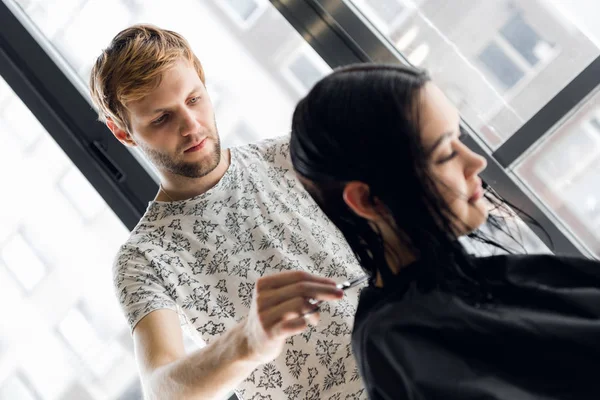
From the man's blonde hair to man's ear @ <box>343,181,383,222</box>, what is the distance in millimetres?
727

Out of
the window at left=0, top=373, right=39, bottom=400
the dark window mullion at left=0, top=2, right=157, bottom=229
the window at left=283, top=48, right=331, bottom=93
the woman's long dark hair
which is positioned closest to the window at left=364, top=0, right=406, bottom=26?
the window at left=283, top=48, right=331, bottom=93

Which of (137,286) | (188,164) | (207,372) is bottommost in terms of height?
(137,286)

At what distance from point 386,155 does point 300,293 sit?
0.27 meters

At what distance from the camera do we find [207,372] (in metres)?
1.22

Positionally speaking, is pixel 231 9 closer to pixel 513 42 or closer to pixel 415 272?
pixel 513 42

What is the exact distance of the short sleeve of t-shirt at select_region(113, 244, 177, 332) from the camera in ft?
4.70

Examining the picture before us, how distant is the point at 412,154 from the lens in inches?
39.9

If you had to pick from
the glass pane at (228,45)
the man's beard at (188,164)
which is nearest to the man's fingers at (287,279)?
the man's beard at (188,164)

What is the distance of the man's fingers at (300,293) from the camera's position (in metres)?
0.99

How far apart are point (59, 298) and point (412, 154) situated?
1.83 metres

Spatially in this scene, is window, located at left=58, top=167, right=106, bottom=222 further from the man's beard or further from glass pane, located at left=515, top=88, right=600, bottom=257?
glass pane, located at left=515, top=88, right=600, bottom=257

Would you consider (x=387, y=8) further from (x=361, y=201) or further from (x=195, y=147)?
(x=361, y=201)

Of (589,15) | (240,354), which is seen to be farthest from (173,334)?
(589,15)

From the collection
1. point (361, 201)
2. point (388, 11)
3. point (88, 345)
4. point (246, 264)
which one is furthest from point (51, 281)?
point (361, 201)
